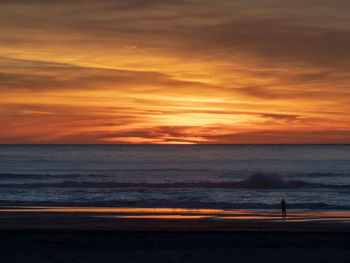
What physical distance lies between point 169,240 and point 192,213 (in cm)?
990

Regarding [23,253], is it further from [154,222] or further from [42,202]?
[42,202]

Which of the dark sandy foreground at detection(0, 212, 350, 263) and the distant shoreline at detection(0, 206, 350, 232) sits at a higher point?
the distant shoreline at detection(0, 206, 350, 232)

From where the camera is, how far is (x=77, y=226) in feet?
64.5

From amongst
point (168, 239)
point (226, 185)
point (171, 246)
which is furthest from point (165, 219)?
point (226, 185)

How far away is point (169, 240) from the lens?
52.0 feet

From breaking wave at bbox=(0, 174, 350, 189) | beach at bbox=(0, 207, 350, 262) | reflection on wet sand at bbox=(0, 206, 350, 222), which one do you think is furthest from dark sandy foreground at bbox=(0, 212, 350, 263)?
breaking wave at bbox=(0, 174, 350, 189)

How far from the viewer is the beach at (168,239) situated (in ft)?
42.7

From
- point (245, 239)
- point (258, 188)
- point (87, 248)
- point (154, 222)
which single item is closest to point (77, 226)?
point (154, 222)

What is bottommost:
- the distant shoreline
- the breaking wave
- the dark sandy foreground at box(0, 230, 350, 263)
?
the dark sandy foreground at box(0, 230, 350, 263)

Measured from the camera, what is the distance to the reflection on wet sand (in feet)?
76.6

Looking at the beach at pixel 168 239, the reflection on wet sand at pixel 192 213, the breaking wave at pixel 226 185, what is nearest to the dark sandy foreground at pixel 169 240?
the beach at pixel 168 239

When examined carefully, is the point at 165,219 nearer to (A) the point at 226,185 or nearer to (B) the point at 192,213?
(B) the point at 192,213

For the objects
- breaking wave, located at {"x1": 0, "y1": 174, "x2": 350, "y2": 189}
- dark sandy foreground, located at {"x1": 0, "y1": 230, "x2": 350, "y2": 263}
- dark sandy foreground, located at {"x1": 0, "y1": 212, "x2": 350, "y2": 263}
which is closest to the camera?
dark sandy foreground, located at {"x1": 0, "y1": 230, "x2": 350, "y2": 263}

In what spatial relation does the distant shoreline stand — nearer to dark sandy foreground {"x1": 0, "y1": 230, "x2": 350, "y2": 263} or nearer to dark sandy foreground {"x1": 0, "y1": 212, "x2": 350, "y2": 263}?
dark sandy foreground {"x1": 0, "y1": 212, "x2": 350, "y2": 263}
